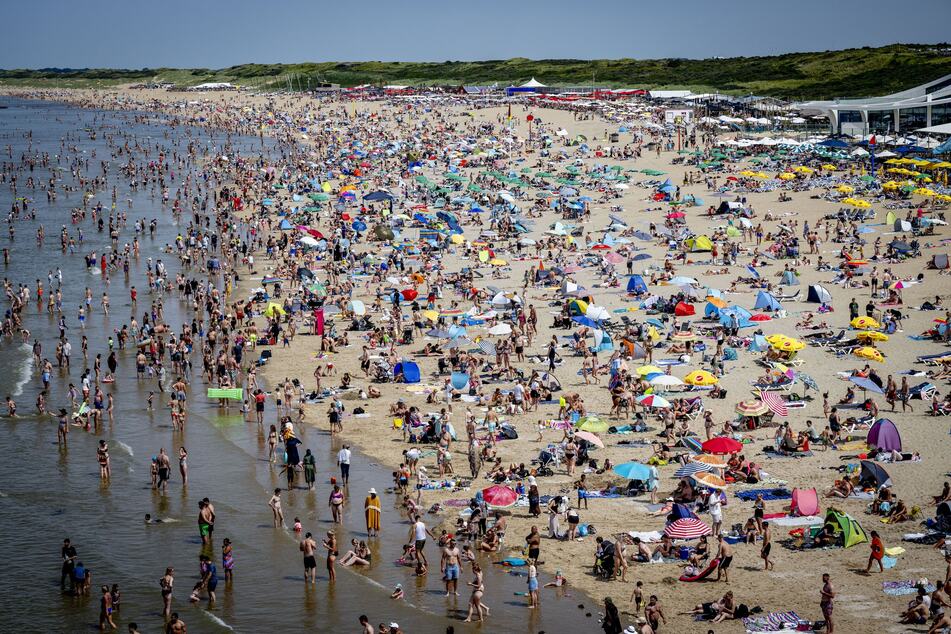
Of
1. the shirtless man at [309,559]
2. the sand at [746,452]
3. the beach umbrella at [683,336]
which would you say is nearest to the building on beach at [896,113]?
the sand at [746,452]

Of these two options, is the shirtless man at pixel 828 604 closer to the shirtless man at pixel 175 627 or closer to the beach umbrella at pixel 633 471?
the beach umbrella at pixel 633 471

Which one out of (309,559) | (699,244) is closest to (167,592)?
(309,559)

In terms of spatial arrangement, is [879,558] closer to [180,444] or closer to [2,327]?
[180,444]

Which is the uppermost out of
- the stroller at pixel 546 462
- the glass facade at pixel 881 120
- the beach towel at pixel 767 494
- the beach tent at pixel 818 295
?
the glass facade at pixel 881 120

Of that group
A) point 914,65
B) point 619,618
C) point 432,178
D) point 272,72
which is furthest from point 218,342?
point 272,72

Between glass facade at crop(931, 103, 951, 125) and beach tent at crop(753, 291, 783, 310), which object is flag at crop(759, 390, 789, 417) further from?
glass facade at crop(931, 103, 951, 125)

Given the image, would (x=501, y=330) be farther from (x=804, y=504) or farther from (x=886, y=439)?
(x=804, y=504)
